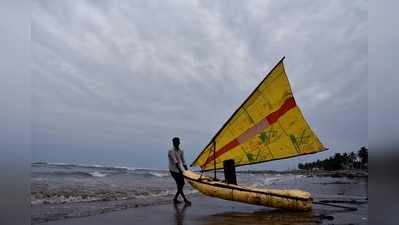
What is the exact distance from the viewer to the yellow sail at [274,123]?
325 inches

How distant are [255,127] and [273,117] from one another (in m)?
0.42

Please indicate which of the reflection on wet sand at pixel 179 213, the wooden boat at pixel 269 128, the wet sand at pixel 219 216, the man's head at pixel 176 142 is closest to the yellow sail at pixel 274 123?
the wooden boat at pixel 269 128

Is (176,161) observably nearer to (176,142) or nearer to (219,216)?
(176,142)

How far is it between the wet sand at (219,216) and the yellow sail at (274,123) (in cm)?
123

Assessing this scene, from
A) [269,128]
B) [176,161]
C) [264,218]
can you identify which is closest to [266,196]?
[264,218]

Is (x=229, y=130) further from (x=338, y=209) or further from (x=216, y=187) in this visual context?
(x=338, y=209)

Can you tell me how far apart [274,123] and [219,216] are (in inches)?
95.2

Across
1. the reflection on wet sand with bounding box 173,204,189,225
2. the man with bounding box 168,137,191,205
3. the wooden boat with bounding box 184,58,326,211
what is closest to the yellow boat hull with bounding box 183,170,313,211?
the wooden boat with bounding box 184,58,326,211

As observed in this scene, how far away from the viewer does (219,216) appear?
6770 mm

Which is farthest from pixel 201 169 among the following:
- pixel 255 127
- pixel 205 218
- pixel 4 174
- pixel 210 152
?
pixel 4 174

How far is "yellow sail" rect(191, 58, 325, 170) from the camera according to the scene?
8250mm

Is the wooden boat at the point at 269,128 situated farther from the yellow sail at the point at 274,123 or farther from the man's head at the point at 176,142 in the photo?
the man's head at the point at 176,142

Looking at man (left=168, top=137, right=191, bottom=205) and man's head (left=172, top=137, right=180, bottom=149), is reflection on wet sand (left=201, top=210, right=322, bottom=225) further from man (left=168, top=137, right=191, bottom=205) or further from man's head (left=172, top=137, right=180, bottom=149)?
man's head (left=172, top=137, right=180, bottom=149)

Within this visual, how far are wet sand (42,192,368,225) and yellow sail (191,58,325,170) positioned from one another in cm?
123
